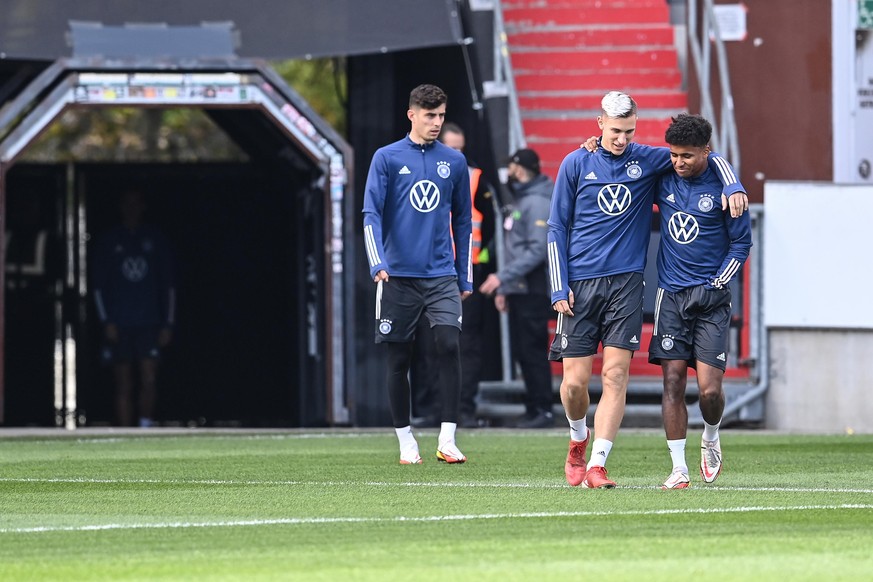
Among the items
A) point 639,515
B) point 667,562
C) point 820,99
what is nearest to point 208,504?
point 639,515

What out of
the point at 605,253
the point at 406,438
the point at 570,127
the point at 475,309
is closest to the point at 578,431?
the point at 605,253

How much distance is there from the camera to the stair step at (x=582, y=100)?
666 inches

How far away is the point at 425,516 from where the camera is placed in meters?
7.81

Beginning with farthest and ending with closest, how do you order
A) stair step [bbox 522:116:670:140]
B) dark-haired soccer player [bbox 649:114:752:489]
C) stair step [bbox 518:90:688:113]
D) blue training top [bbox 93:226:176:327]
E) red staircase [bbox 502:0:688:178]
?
blue training top [bbox 93:226:176:327], stair step [bbox 518:90:688:113], red staircase [bbox 502:0:688:178], stair step [bbox 522:116:670:140], dark-haired soccer player [bbox 649:114:752:489]

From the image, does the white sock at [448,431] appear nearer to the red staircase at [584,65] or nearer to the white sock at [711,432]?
the white sock at [711,432]

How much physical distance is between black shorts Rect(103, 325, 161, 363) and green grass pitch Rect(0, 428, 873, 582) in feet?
16.2

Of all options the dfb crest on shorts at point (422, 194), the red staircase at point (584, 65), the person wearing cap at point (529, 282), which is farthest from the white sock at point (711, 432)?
the red staircase at point (584, 65)

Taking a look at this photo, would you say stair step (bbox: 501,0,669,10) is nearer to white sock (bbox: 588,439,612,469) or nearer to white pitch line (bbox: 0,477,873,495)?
white pitch line (bbox: 0,477,873,495)

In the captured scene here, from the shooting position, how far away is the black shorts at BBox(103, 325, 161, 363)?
1714 cm

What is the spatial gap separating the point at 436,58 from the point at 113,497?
7.81 metres

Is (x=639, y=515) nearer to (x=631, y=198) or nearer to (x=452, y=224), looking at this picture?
(x=631, y=198)

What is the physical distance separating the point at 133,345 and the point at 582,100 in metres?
4.55

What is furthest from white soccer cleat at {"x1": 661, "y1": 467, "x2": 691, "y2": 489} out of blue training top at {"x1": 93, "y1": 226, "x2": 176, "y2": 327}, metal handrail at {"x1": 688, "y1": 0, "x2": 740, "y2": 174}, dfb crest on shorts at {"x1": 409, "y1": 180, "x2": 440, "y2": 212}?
blue training top at {"x1": 93, "y1": 226, "x2": 176, "y2": 327}

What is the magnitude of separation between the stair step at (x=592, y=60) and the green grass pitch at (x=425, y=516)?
5.90 m
